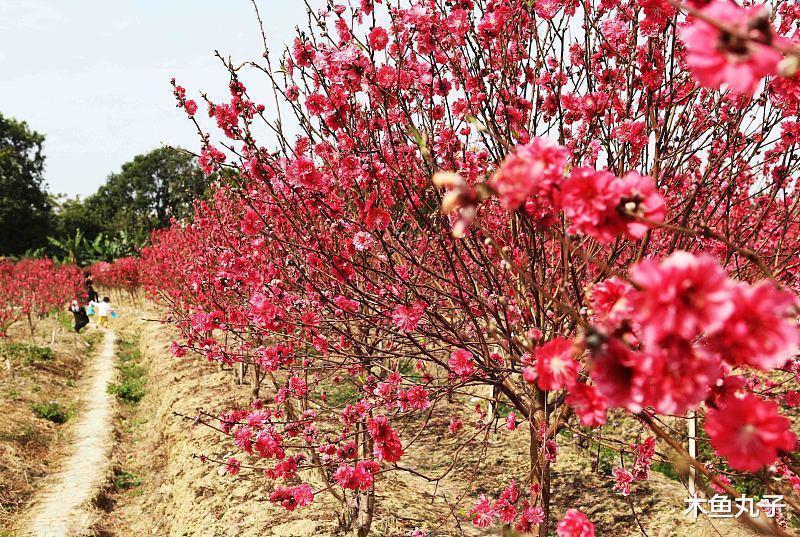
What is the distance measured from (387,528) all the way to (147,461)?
16.6 ft

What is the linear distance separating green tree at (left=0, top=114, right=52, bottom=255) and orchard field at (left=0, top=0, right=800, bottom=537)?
33.2 metres

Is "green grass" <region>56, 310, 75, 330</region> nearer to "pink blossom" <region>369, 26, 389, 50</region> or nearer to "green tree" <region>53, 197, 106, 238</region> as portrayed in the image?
"pink blossom" <region>369, 26, 389, 50</region>

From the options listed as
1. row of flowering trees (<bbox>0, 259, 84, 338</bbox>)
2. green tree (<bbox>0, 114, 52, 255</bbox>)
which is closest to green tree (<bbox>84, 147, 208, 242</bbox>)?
green tree (<bbox>0, 114, 52, 255</bbox>)

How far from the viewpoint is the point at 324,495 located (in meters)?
5.25


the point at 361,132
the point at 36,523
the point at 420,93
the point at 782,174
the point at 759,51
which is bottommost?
the point at 36,523

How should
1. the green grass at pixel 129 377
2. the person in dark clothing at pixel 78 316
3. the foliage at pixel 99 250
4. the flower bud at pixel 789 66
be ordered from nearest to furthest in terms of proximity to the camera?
the flower bud at pixel 789 66
the green grass at pixel 129 377
the person in dark clothing at pixel 78 316
the foliage at pixel 99 250

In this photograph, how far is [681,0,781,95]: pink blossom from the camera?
0.74m

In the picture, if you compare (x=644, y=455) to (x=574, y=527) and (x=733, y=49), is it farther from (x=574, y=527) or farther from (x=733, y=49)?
(x=733, y=49)

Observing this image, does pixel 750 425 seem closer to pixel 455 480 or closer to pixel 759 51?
pixel 759 51

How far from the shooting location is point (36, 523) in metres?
5.74

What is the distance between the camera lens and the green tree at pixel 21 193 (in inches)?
1359

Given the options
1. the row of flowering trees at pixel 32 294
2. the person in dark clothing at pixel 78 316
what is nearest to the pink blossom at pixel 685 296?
the row of flowering trees at pixel 32 294

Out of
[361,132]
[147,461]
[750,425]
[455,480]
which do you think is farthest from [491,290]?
[147,461]

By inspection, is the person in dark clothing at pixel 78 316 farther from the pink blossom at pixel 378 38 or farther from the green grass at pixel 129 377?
the pink blossom at pixel 378 38
